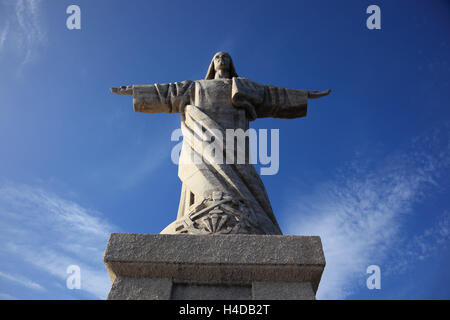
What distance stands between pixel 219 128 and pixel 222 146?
409mm

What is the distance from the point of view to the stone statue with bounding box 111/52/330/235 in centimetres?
448

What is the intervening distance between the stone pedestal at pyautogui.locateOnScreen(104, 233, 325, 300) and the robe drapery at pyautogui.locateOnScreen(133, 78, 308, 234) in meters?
0.53

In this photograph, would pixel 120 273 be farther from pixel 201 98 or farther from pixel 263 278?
pixel 201 98

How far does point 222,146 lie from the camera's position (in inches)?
219

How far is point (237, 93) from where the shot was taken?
6.40 m

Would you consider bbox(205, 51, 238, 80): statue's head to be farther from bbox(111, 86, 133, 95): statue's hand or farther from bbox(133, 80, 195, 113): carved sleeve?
bbox(111, 86, 133, 95): statue's hand

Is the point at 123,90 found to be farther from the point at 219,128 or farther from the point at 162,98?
the point at 219,128

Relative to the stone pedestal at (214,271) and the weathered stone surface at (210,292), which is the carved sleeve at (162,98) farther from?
the weathered stone surface at (210,292)

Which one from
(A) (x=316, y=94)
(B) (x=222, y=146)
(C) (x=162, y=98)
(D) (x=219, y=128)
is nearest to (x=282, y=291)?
(B) (x=222, y=146)

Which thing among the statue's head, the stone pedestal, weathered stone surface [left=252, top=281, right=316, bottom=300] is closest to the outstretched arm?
the statue's head
